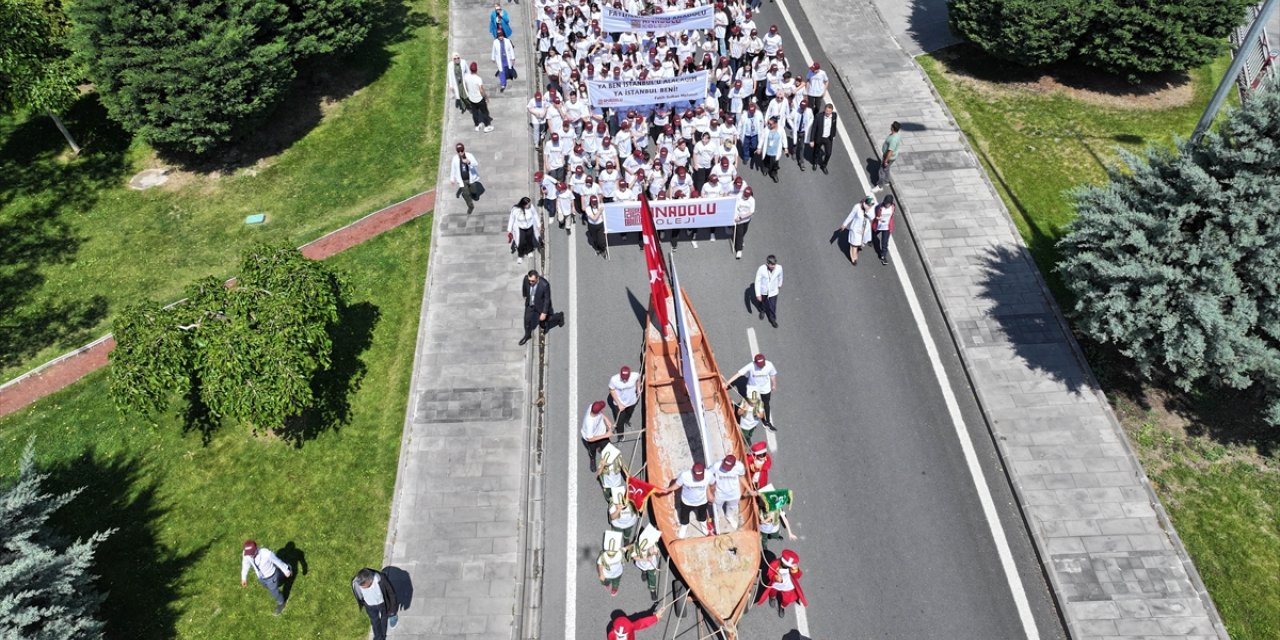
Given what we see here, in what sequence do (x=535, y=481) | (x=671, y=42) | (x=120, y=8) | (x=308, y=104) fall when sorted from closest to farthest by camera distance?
(x=535, y=481)
(x=120, y=8)
(x=671, y=42)
(x=308, y=104)

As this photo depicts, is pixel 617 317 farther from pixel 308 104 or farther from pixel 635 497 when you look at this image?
pixel 308 104

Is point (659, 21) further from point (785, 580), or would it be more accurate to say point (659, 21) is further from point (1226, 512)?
point (1226, 512)

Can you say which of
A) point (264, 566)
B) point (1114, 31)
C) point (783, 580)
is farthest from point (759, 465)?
point (1114, 31)

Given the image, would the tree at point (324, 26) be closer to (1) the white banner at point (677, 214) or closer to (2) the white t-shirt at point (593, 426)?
(1) the white banner at point (677, 214)

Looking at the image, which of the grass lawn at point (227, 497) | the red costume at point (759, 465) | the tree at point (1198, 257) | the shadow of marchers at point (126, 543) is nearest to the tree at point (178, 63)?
the grass lawn at point (227, 497)

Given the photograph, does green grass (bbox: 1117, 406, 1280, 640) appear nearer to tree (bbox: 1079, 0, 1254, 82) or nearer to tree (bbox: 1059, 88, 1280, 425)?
tree (bbox: 1059, 88, 1280, 425)

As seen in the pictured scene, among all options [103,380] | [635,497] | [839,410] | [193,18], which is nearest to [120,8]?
[193,18]
